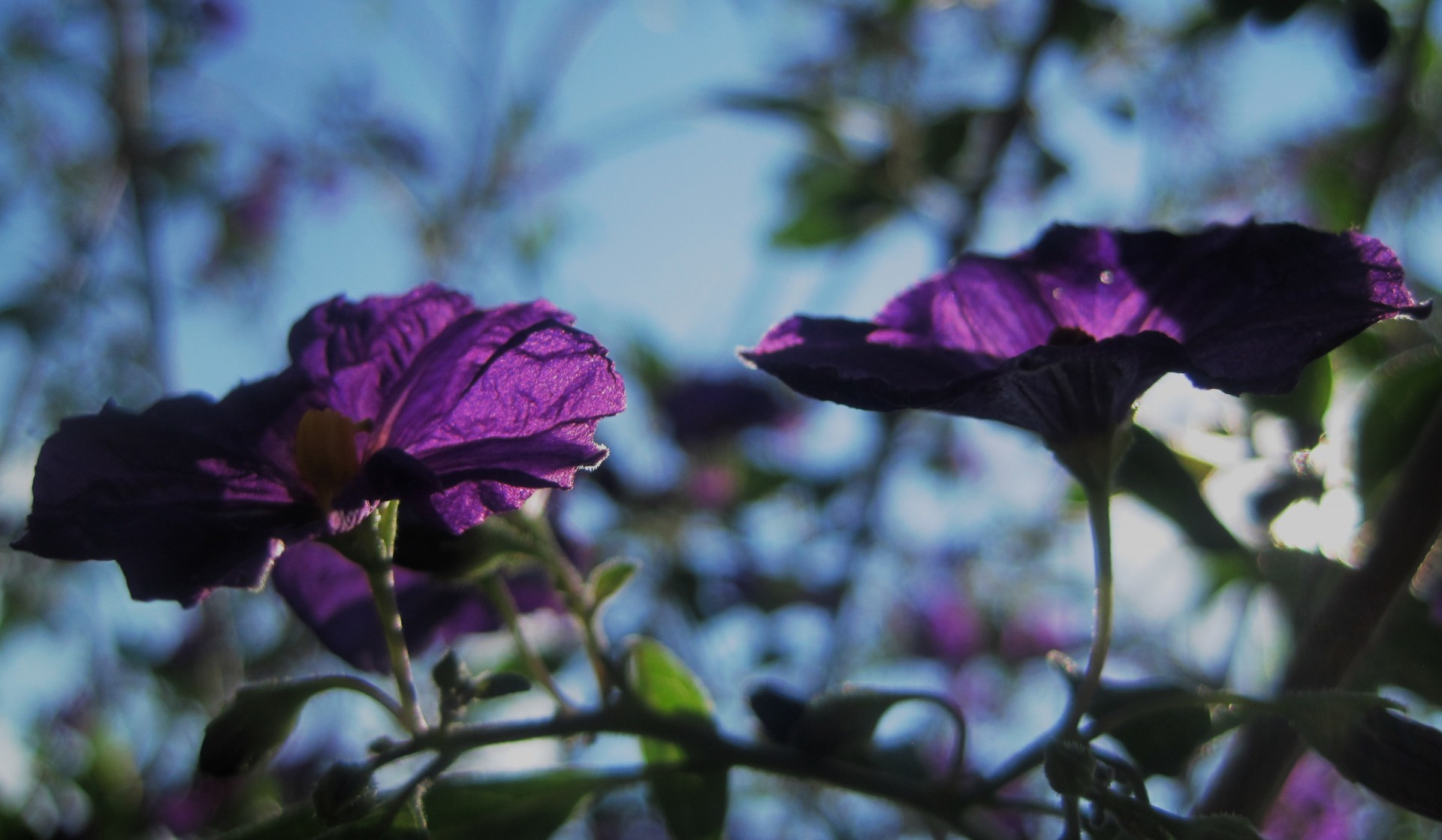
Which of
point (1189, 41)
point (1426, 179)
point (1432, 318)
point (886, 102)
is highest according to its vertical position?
point (886, 102)

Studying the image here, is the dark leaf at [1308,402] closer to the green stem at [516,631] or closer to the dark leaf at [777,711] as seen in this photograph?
the dark leaf at [777,711]

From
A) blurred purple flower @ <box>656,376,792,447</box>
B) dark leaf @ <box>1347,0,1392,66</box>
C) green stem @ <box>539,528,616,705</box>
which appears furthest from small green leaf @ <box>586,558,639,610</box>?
blurred purple flower @ <box>656,376,792,447</box>

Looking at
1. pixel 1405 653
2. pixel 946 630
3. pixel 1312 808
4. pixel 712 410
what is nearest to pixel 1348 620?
pixel 1405 653

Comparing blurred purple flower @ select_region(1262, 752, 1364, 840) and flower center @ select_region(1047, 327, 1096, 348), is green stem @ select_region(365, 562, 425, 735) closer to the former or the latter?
flower center @ select_region(1047, 327, 1096, 348)

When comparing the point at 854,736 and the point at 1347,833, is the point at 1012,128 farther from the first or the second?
the point at 1347,833

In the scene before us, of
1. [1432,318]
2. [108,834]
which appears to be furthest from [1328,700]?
[108,834]

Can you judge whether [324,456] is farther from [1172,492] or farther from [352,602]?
[1172,492]
